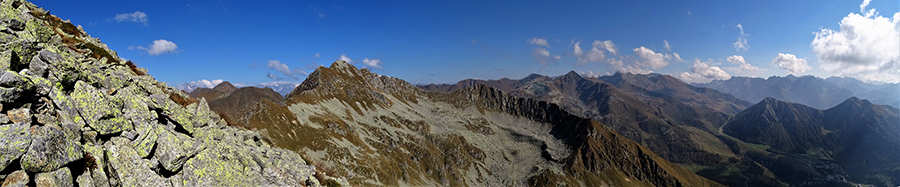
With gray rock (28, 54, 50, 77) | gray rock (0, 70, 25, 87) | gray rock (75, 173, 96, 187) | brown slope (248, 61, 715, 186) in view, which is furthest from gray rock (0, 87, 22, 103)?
brown slope (248, 61, 715, 186)

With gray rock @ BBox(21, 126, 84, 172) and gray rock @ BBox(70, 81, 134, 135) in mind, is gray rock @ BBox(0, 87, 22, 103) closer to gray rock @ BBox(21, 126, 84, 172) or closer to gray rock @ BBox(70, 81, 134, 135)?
gray rock @ BBox(21, 126, 84, 172)

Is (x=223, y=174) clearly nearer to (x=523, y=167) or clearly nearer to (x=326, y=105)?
(x=326, y=105)

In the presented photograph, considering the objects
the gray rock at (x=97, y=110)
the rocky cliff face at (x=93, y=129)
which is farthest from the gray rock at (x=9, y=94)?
the gray rock at (x=97, y=110)

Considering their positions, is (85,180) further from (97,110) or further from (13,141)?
(97,110)

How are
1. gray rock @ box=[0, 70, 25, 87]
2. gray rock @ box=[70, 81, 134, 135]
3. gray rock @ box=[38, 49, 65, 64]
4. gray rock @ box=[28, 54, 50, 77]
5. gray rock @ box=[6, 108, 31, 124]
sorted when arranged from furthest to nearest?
gray rock @ box=[38, 49, 65, 64]
gray rock @ box=[70, 81, 134, 135]
gray rock @ box=[28, 54, 50, 77]
gray rock @ box=[0, 70, 25, 87]
gray rock @ box=[6, 108, 31, 124]

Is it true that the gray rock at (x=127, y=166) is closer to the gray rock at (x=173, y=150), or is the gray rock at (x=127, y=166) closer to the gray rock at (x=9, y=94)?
the gray rock at (x=173, y=150)

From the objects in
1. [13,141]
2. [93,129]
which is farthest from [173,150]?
[13,141]
